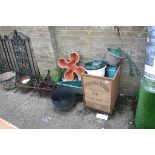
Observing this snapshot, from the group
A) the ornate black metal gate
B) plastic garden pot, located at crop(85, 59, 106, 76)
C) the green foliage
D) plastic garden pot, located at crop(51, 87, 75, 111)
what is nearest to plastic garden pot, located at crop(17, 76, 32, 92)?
the ornate black metal gate

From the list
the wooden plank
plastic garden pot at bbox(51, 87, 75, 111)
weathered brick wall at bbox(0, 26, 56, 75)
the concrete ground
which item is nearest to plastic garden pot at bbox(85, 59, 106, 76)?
the wooden plank

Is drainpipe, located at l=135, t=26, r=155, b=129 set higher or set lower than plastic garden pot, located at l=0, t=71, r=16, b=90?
higher

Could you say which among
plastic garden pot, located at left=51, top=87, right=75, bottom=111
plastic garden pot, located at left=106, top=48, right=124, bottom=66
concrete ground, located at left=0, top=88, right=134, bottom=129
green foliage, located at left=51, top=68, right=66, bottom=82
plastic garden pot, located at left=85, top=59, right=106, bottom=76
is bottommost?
concrete ground, located at left=0, top=88, right=134, bottom=129

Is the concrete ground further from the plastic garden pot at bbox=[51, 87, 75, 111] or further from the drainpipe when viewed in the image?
the drainpipe

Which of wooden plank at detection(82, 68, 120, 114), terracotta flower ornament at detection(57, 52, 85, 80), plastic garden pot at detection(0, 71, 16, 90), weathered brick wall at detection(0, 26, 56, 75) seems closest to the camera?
wooden plank at detection(82, 68, 120, 114)

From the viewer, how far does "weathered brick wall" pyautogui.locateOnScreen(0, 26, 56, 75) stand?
13.2 ft

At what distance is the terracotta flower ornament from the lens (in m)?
4.13

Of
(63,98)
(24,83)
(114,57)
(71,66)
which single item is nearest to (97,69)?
(114,57)

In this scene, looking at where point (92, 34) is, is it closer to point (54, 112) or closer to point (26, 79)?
point (54, 112)

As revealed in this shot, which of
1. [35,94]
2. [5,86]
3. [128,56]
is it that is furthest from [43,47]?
[128,56]

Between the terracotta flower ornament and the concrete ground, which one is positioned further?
the terracotta flower ornament

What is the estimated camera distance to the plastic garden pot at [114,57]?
3.47m

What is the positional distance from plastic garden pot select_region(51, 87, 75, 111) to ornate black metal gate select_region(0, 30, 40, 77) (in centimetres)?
105

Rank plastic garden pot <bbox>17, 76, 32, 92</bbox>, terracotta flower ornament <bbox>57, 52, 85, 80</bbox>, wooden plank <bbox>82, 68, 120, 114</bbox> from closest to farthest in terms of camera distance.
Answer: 1. wooden plank <bbox>82, 68, 120, 114</bbox>
2. terracotta flower ornament <bbox>57, 52, 85, 80</bbox>
3. plastic garden pot <bbox>17, 76, 32, 92</bbox>
